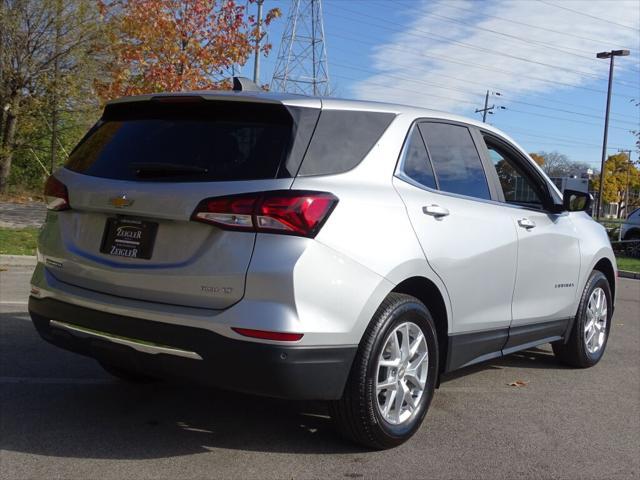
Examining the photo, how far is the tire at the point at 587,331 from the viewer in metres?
5.61

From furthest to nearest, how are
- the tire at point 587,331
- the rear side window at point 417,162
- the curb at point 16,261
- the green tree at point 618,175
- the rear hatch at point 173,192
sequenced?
the green tree at point 618,175 < the curb at point 16,261 < the tire at point 587,331 < the rear side window at point 417,162 < the rear hatch at point 173,192

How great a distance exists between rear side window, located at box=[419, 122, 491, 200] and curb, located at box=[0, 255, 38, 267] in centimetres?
839

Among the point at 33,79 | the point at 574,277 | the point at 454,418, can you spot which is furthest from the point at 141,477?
the point at 33,79

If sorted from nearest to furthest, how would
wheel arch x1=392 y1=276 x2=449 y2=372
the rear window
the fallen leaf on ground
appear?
1. the rear window
2. wheel arch x1=392 y1=276 x2=449 y2=372
3. the fallen leaf on ground

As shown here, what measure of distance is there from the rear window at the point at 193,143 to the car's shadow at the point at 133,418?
3.13 feet

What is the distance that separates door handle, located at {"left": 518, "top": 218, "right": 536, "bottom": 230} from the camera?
469 centimetres

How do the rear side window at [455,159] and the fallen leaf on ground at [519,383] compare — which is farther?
the fallen leaf on ground at [519,383]

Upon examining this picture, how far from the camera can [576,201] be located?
5340mm

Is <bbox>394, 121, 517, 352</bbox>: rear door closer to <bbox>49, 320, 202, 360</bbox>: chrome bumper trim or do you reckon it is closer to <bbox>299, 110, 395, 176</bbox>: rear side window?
<bbox>299, 110, 395, 176</bbox>: rear side window

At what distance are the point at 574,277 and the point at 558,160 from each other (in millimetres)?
123475

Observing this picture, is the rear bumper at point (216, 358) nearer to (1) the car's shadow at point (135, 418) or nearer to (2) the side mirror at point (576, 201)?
(1) the car's shadow at point (135, 418)

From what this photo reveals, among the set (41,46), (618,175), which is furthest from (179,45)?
(618,175)

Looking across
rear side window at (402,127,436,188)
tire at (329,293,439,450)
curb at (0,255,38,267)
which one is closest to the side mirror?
rear side window at (402,127,436,188)

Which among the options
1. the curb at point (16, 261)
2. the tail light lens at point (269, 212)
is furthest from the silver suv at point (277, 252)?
the curb at point (16, 261)
